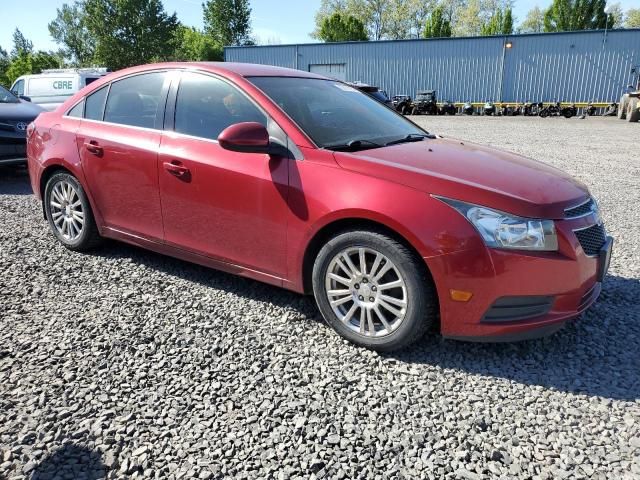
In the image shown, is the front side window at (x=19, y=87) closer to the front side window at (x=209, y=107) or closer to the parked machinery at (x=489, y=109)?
the front side window at (x=209, y=107)

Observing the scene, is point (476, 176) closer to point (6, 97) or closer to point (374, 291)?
point (374, 291)

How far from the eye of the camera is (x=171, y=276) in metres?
4.15

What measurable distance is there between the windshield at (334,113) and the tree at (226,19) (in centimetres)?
7485

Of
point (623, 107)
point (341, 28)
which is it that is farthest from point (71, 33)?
point (623, 107)

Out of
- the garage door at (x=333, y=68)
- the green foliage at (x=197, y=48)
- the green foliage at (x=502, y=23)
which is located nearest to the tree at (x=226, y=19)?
the green foliage at (x=197, y=48)

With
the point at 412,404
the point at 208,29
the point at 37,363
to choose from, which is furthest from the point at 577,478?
the point at 208,29

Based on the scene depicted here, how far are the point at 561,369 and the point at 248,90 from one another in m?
2.62

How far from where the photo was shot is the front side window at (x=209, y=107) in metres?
3.46

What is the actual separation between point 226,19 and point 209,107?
76.1 meters

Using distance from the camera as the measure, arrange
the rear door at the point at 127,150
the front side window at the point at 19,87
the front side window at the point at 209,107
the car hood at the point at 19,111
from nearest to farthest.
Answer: the front side window at the point at 209,107
the rear door at the point at 127,150
the car hood at the point at 19,111
the front side window at the point at 19,87

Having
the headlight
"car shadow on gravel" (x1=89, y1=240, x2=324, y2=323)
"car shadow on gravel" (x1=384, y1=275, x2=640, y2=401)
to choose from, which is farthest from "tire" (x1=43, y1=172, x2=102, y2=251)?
the headlight

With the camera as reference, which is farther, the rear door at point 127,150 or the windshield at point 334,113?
the rear door at point 127,150

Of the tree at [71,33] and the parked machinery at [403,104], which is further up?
the tree at [71,33]

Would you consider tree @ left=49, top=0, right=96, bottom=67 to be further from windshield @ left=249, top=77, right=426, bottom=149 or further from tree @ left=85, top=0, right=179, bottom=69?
windshield @ left=249, top=77, right=426, bottom=149
